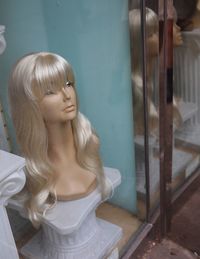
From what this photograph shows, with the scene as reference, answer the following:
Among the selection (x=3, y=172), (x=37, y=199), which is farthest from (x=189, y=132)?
(x=3, y=172)

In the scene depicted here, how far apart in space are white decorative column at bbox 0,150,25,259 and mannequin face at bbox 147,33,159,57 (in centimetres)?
60

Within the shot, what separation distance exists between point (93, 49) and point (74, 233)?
639mm

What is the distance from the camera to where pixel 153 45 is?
1063mm

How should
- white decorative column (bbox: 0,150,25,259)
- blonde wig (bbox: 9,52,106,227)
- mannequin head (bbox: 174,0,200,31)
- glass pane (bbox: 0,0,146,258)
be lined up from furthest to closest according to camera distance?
mannequin head (bbox: 174,0,200,31)
glass pane (bbox: 0,0,146,258)
blonde wig (bbox: 9,52,106,227)
white decorative column (bbox: 0,150,25,259)

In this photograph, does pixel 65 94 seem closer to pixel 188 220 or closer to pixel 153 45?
pixel 153 45

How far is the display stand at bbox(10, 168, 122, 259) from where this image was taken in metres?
0.92

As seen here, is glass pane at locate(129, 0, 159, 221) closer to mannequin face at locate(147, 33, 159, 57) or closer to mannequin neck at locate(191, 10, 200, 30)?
mannequin face at locate(147, 33, 159, 57)

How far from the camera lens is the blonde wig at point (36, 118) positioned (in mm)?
851

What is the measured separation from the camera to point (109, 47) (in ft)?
3.71

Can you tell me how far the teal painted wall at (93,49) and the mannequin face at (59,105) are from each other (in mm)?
237

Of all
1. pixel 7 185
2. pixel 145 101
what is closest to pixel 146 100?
pixel 145 101

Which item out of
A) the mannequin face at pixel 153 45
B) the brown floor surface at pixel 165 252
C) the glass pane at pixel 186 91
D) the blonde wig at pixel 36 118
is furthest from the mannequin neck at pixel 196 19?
the brown floor surface at pixel 165 252

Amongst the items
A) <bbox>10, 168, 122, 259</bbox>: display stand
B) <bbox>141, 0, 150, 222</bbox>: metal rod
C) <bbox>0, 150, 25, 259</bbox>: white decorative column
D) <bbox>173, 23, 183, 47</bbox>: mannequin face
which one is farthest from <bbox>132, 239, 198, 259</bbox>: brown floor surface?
<bbox>173, 23, 183, 47</bbox>: mannequin face

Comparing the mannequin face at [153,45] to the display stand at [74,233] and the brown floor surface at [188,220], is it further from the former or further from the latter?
the brown floor surface at [188,220]
